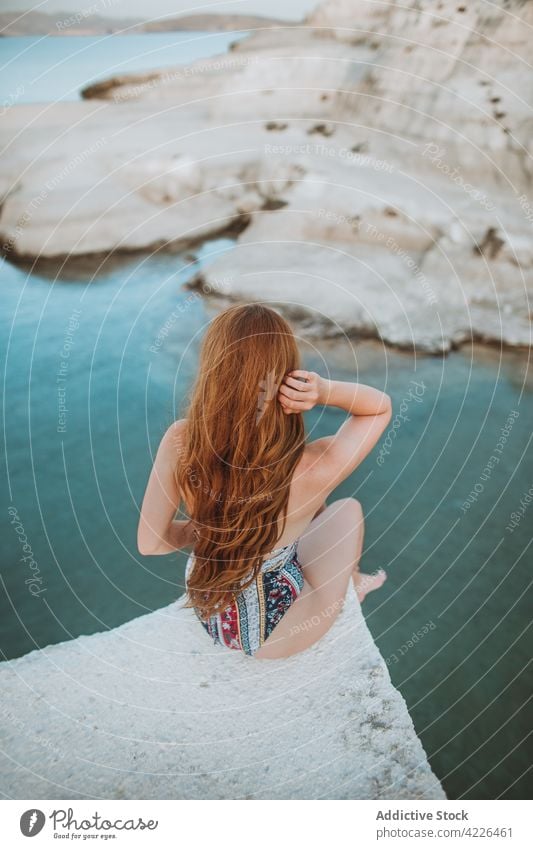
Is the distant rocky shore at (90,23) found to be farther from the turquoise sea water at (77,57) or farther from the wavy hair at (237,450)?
the wavy hair at (237,450)

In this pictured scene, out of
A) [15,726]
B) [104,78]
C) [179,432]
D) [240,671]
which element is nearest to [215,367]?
[179,432]

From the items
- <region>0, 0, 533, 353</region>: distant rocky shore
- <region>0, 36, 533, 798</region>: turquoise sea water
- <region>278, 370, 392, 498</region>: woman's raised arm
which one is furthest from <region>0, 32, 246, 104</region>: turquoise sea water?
<region>278, 370, 392, 498</region>: woman's raised arm

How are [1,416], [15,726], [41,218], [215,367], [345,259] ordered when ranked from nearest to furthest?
[215,367] < [15,726] < [1,416] < [345,259] < [41,218]

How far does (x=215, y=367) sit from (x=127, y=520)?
1109 mm

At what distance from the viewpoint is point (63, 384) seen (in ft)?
9.61

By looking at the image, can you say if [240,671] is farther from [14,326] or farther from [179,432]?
[14,326]

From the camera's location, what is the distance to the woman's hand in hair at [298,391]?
4.28ft

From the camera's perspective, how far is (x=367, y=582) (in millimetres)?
1945

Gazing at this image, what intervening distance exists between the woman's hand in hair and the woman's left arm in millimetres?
235

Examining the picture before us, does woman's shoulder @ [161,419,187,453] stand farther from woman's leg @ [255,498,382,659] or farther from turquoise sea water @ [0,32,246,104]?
turquoise sea water @ [0,32,246,104]

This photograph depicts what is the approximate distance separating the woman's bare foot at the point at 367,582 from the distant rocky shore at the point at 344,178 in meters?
1.47

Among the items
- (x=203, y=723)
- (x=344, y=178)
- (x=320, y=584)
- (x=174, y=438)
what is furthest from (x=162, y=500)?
(x=344, y=178)

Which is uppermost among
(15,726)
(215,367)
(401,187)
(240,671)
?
(401,187)

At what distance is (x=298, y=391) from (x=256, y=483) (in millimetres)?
228
